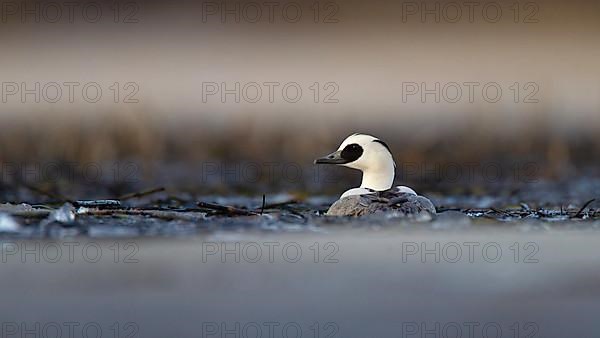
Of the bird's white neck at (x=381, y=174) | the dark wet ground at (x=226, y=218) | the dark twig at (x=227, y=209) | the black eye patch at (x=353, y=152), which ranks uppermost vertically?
the black eye patch at (x=353, y=152)

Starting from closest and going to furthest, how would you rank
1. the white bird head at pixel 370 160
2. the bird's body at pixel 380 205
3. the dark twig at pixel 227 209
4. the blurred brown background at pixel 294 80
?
the dark twig at pixel 227 209 < the bird's body at pixel 380 205 < the white bird head at pixel 370 160 < the blurred brown background at pixel 294 80

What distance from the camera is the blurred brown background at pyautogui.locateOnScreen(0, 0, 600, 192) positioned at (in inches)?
579

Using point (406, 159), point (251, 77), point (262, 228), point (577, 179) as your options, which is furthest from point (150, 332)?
point (251, 77)

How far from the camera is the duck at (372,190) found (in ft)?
30.6

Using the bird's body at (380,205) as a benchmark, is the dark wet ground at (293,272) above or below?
below

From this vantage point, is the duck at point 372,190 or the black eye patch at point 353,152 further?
the black eye patch at point 353,152

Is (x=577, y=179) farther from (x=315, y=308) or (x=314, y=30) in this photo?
A: (x=314, y=30)

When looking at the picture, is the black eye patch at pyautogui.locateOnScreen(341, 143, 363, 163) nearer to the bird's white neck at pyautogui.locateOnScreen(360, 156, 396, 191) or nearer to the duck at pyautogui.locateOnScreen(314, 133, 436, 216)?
the duck at pyautogui.locateOnScreen(314, 133, 436, 216)

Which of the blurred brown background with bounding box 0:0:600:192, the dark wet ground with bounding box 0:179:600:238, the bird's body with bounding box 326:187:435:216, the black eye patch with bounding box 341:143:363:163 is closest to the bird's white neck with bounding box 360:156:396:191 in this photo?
the black eye patch with bounding box 341:143:363:163

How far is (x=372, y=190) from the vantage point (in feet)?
33.0

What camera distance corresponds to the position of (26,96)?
18062mm

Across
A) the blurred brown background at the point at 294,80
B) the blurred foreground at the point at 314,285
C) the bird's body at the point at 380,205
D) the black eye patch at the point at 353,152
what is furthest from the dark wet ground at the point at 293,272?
the blurred brown background at the point at 294,80

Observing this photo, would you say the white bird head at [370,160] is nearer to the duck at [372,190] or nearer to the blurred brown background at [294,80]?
the duck at [372,190]

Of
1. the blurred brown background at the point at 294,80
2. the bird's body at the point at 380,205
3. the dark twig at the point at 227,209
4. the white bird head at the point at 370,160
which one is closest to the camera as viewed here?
the dark twig at the point at 227,209
